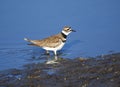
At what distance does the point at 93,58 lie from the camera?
13250mm

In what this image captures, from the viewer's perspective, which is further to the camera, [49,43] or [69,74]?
[49,43]

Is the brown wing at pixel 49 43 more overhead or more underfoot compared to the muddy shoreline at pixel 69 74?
more overhead

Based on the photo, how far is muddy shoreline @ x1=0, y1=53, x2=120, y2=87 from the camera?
33.0ft

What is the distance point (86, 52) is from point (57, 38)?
127 cm

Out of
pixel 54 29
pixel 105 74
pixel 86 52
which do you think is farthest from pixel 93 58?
pixel 54 29

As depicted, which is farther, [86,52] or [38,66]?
[86,52]

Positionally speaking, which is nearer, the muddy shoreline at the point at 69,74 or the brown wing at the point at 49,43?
the muddy shoreline at the point at 69,74

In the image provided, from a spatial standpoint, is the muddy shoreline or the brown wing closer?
the muddy shoreline

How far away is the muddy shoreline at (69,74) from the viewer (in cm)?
1006

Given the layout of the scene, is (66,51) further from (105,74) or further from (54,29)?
(105,74)

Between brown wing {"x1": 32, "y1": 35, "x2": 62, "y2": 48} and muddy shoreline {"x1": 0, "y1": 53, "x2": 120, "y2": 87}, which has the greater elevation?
brown wing {"x1": 32, "y1": 35, "x2": 62, "y2": 48}

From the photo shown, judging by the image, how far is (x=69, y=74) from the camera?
11047 millimetres

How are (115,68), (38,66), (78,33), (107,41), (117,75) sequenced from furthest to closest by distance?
(78,33)
(107,41)
(38,66)
(115,68)
(117,75)

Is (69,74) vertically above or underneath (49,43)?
underneath
